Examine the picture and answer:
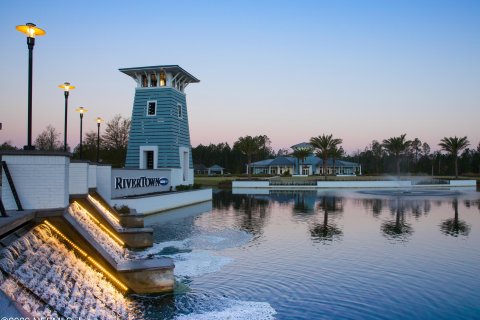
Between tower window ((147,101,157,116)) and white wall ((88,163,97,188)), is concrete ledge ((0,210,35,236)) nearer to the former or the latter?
white wall ((88,163,97,188))

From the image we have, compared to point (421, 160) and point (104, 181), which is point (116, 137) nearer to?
point (104, 181)

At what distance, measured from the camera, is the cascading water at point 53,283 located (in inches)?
281

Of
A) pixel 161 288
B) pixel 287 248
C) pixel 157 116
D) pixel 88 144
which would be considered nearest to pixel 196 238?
pixel 287 248

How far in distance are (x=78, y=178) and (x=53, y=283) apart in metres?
9.09

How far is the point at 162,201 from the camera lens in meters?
29.8

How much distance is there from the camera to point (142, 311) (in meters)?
9.59

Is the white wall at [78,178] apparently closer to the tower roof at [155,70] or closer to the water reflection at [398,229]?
the water reflection at [398,229]

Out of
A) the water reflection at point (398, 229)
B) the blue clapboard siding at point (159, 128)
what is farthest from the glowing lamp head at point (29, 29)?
the blue clapboard siding at point (159, 128)

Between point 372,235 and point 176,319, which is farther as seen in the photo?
point 372,235

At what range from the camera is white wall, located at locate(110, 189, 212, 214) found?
83.1 ft

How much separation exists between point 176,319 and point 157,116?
1177 inches

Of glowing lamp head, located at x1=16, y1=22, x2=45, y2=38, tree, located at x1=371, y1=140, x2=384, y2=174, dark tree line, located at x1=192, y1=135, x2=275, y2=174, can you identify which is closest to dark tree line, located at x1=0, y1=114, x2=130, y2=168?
glowing lamp head, located at x1=16, y1=22, x2=45, y2=38

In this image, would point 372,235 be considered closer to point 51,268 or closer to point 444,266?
point 444,266

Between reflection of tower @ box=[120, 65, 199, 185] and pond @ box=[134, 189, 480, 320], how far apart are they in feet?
41.5
